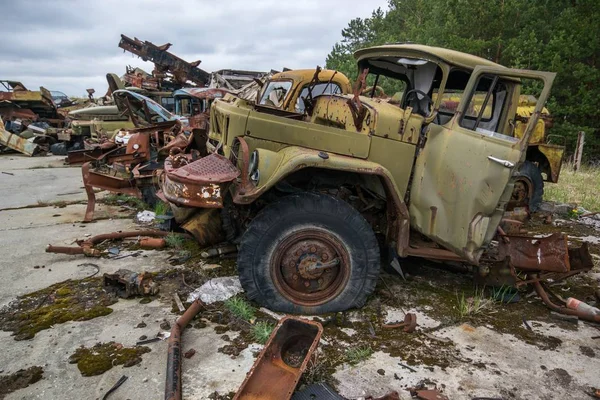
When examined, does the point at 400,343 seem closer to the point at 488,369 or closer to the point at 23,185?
the point at 488,369

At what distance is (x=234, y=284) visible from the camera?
3.59 m

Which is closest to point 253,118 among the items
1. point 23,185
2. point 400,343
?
point 400,343

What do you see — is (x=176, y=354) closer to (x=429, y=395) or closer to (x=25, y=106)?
(x=429, y=395)

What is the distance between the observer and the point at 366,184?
3.40 meters

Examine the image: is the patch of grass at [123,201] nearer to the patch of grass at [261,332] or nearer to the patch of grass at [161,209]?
the patch of grass at [161,209]

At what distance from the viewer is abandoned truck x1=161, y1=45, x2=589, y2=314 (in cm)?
296

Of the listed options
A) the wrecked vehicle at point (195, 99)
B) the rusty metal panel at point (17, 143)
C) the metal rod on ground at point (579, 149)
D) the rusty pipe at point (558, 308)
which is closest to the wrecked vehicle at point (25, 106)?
the rusty metal panel at point (17, 143)

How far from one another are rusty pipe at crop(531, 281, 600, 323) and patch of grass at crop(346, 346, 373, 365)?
184cm

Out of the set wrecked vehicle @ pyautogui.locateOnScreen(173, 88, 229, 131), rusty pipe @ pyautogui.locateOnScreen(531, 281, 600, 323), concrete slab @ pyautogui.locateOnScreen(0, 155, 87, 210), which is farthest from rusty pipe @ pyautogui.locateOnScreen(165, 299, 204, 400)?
wrecked vehicle @ pyautogui.locateOnScreen(173, 88, 229, 131)

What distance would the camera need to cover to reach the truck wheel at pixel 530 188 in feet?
22.3

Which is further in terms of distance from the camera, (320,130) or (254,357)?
(320,130)

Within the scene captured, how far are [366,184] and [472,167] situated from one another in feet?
2.81

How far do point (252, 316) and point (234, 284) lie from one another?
56 cm

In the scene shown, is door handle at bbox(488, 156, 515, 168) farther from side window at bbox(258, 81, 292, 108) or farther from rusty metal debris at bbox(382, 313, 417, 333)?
side window at bbox(258, 81, 292, 108)
